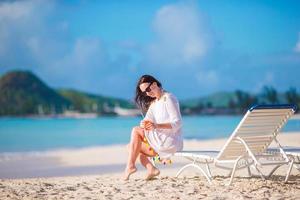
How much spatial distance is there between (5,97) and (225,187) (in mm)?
67442

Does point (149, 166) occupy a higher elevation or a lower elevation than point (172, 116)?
lower

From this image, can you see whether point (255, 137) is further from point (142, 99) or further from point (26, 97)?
point (26, 97)

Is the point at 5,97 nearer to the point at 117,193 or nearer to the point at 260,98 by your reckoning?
the point at 260,98

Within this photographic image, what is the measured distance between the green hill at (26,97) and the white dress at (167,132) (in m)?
63.1

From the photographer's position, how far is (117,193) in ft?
16.9

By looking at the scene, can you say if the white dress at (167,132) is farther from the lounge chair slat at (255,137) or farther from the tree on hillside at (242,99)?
the tree on hillside at (242,99)

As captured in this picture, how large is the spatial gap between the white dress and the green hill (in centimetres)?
6315

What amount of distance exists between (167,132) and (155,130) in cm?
10

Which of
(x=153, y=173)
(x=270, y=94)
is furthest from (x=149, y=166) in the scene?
(x=270, y=94)

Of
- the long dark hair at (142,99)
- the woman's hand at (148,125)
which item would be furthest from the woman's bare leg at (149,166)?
the long dark hair at (142,99)

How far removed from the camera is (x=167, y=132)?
573 centimetres

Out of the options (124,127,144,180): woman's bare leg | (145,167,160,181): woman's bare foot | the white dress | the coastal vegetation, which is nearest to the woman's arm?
the white dress

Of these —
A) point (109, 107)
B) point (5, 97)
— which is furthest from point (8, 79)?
point (109, 107)

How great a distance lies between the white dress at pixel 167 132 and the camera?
18.6 ft
